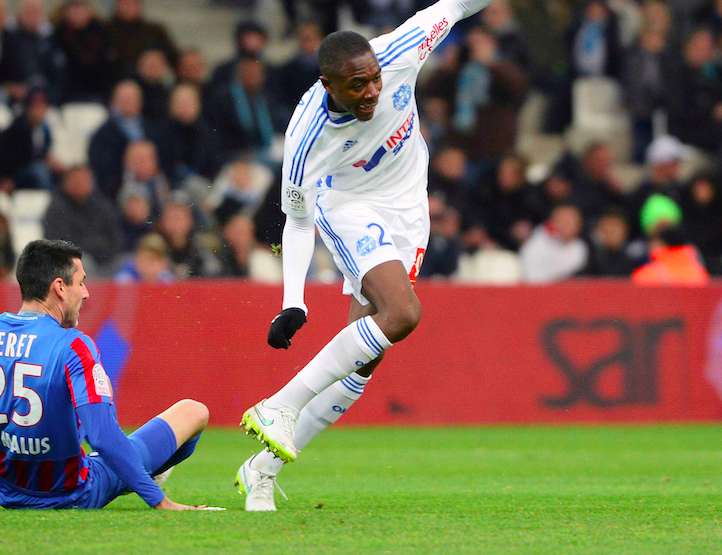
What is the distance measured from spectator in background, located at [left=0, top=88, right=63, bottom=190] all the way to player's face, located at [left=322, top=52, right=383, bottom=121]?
25.9 feet

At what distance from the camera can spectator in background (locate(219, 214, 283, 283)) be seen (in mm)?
13703

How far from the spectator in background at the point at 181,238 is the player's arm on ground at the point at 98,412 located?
7.09m

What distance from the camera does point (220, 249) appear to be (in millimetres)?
13680

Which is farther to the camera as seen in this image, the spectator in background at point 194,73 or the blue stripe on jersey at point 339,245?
the spectator in background at point 194,73

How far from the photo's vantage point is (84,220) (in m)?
13.5

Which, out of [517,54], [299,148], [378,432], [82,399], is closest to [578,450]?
[378,432]

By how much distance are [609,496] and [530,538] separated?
196 centimetres

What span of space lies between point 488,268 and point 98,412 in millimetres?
9603

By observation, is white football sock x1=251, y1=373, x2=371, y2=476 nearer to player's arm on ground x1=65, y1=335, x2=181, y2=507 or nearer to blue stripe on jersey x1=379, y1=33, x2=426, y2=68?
player's arm on ground x1=65, y1=335, x2=181, y2=507

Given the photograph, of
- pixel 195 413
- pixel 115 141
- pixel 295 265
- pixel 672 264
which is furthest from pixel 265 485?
pixel 672 264

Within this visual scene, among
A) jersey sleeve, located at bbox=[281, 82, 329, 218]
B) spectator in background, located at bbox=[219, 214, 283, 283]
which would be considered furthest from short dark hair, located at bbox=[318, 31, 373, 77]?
spectator in background, located at bbox=[219, 214, 283, 283]

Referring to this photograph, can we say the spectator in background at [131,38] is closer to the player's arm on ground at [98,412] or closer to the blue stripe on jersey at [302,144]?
the blue stripe on jersey at [302,144]

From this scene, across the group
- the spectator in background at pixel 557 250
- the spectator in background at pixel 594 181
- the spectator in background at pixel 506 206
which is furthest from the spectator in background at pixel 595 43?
the spectator in background at pixel 557 250

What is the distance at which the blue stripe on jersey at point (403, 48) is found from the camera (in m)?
7.24
